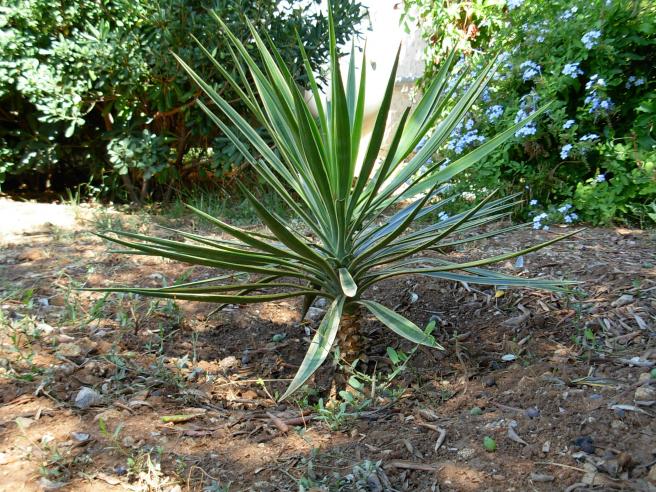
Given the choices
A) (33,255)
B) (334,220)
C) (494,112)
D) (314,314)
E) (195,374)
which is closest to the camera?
(334,220)

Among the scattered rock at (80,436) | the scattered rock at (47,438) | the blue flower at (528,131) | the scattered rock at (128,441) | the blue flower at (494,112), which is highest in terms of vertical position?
the blue flower at (494,112)

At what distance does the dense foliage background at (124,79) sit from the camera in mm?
4086

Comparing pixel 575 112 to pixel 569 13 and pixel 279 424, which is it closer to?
pixel 569 13

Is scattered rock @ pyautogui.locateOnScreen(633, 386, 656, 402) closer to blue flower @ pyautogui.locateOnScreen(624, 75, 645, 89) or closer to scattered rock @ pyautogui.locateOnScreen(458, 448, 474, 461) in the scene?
scattered rock @ pyautogui.locateOnScreen(458, 448, 474, 461)

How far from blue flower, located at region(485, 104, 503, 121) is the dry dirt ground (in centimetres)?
133

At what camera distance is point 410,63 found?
6875 mm

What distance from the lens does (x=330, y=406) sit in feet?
5.98

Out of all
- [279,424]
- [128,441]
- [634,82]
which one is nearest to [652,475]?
[279,424]

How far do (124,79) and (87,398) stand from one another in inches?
123

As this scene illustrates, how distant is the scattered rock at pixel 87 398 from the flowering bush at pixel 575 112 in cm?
269

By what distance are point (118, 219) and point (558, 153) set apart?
118 inches

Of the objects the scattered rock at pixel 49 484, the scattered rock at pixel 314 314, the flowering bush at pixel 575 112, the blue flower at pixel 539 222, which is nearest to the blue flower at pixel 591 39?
the flowering bush at pixel 575 112

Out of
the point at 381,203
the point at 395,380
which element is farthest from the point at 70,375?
the point at 381,203

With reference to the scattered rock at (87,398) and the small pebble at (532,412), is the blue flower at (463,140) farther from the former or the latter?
the scattered rock at (87,398)
